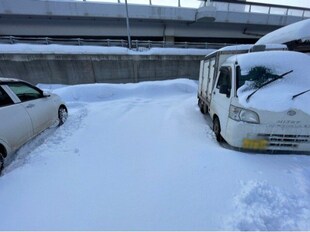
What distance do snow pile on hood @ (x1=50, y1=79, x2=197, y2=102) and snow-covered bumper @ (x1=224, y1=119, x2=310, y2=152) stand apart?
20.1 ft

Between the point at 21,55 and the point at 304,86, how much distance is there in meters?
14.9

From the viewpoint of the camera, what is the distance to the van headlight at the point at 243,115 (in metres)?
2.97

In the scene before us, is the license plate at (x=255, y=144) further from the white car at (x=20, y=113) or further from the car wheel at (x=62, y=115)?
the car wheel at (x=62, y=115)

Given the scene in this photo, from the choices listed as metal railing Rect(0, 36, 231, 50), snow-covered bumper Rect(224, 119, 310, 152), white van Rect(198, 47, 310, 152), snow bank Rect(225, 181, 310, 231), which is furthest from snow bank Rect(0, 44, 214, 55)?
snow bank Rect(225, 181, 310, 231)

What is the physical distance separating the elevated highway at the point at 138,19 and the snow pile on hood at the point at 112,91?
37.2 feet

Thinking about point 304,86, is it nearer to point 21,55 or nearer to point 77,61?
point 77,61

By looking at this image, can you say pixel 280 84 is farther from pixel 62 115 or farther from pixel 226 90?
pixel 62 115

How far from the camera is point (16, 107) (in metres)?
3.36

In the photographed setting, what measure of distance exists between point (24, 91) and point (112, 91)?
490cm

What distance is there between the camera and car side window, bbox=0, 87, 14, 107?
10.5 ft

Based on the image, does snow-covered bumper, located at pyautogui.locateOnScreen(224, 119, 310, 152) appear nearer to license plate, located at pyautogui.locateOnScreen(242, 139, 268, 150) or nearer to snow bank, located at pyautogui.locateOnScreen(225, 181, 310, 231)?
license plate, located at pyautogui.locateOnScreen(242, 139, 268, 150)

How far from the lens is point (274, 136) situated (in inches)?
117

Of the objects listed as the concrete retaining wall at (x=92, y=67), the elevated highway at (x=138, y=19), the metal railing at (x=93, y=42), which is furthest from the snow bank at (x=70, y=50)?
the elevated highway at (x=138, y=19)

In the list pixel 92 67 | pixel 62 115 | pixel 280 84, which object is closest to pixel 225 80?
pixel 280 84
